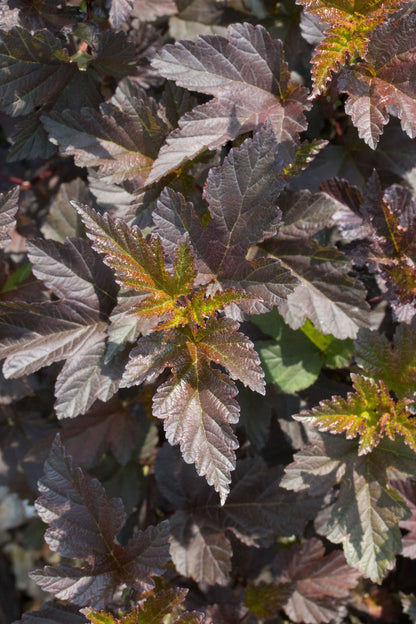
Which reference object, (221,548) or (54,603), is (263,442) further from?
(54,603)

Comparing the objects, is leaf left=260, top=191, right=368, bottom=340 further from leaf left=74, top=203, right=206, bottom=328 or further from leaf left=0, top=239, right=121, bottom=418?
leaf left=0, top=239, right=121, bottom=418

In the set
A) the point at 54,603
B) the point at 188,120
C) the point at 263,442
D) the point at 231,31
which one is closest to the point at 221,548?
the point at 263,442

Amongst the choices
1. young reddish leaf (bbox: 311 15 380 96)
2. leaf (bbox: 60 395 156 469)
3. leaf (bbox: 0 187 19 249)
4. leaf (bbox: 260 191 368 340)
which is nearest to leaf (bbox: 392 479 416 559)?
leaf (bbox: 260 191 368 340)

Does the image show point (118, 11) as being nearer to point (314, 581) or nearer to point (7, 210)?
point (7, 210)

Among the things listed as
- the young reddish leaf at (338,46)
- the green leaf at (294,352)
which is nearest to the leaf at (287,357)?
the green leaf at (294,352)

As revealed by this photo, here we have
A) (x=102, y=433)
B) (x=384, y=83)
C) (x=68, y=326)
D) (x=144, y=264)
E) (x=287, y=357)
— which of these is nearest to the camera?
(x=144, y=264)

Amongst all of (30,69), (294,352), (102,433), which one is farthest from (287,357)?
(30,69)
